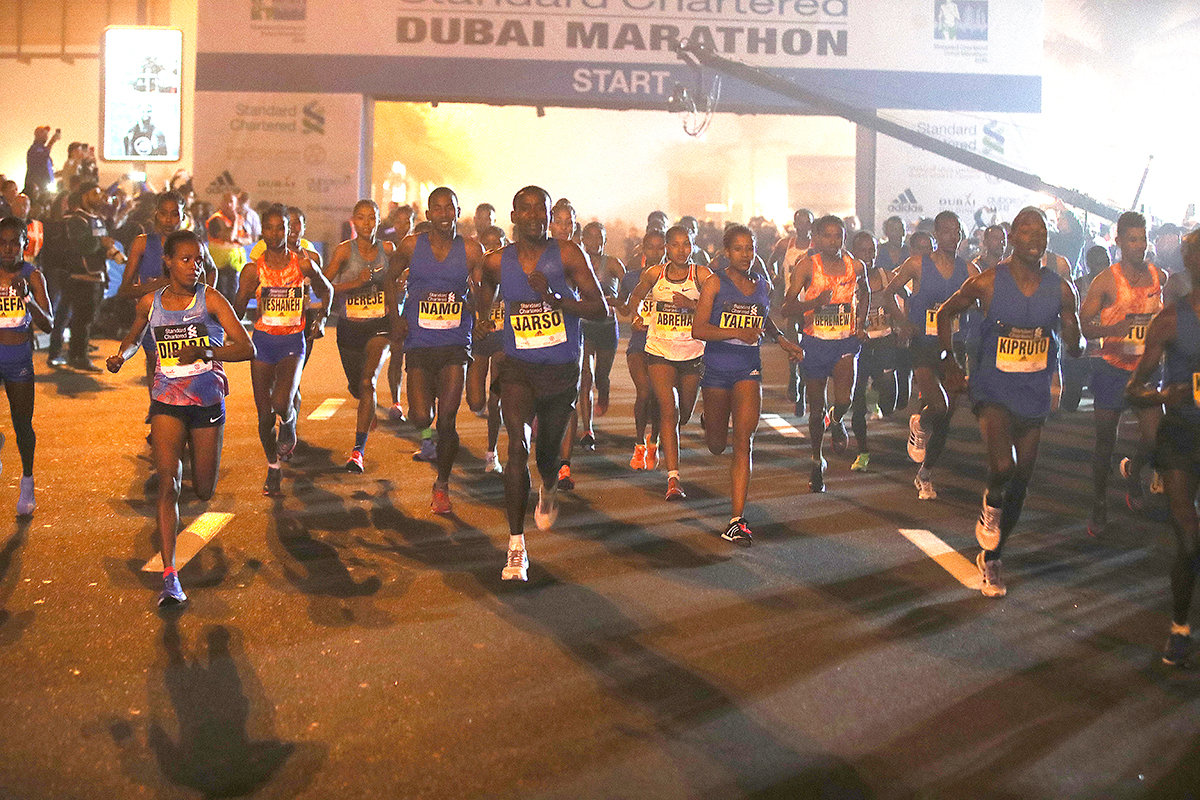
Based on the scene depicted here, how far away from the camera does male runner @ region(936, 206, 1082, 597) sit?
6469 mm

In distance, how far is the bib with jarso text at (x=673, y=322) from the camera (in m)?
9.09

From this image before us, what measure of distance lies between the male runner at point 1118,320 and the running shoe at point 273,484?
5685 mm

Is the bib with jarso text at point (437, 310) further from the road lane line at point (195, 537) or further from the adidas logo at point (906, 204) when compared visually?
the adidas logo at point (906, 204)

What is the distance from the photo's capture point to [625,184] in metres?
75.7

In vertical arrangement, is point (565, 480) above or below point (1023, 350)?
below

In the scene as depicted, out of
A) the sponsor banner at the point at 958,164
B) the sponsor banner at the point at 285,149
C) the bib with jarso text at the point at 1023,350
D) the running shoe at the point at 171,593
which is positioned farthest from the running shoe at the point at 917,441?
the sponsor banner at the point at 285,149

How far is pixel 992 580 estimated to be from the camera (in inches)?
255

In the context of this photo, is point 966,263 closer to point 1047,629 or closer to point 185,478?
point 1047,629

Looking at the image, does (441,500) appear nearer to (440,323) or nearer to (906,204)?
(440,323)

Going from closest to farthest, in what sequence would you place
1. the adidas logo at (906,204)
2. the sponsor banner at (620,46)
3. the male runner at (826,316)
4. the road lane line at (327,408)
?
the male runner at (826,316) → the road lane line at (327,408) → the sponsor banner at (620,46) → the adidas logo at (906,204)

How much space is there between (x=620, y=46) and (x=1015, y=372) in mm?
20926

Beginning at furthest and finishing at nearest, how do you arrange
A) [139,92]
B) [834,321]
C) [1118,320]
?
[139,92] < [834,321] < [1118,320]

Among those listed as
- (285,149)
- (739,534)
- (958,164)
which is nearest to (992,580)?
(739,534)

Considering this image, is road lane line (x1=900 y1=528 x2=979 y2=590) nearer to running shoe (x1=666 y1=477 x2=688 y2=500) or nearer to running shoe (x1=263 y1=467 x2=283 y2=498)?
running shoe (x1=666 y1=477 x2=688 y2=500)
